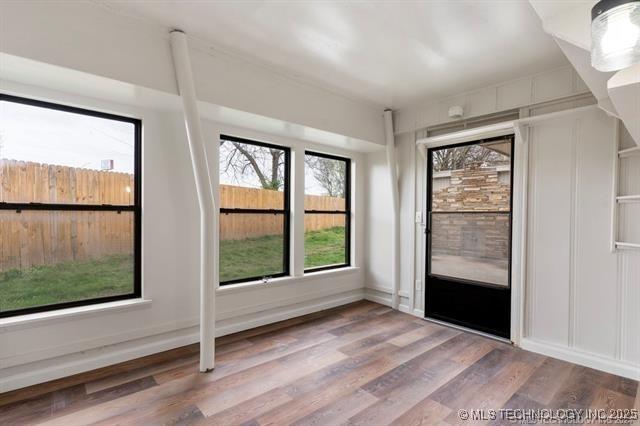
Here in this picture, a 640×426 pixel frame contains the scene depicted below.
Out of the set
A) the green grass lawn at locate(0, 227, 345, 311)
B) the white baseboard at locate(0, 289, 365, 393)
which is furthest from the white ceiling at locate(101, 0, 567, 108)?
the white baseboard at locate(0, 289, 365, 393)

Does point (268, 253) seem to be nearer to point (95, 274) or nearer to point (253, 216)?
point (253, 216)

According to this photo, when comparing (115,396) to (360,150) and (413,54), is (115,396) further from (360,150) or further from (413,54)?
(360,150)

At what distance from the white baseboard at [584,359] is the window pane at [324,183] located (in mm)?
2662

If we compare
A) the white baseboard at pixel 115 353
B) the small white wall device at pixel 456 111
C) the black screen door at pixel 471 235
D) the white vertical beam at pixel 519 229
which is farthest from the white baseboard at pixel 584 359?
the white baseboard at pixel 115 353

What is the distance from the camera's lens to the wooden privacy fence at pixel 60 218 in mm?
2324

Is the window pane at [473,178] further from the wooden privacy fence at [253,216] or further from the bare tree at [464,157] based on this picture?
the wooden privacy fence at [253,216]

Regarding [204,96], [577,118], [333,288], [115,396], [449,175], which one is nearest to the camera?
[115,396]

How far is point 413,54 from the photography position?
108 inches

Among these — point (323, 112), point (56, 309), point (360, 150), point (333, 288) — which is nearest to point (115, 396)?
point (56, 309)

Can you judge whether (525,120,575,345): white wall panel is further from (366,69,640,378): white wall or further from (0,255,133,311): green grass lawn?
(0,255,133,311): green grass lawn

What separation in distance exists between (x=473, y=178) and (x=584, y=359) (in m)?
1.94

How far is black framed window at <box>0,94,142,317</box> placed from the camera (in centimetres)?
233

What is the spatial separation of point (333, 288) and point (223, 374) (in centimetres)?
202

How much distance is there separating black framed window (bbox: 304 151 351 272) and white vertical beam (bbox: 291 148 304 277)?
0.17 meters
